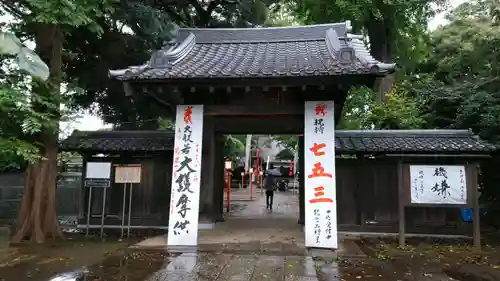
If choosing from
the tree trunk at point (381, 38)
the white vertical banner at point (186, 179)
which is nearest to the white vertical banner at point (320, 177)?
the white vertical banner at point (186, 179)

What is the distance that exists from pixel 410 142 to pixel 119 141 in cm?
869

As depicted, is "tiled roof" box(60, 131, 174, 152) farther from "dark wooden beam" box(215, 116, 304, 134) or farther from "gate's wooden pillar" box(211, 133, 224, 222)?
"dark wooden beam" box(215, 116, 304, 134)

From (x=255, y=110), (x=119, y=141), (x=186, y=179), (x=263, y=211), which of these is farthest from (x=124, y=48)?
(x=263, y=211)

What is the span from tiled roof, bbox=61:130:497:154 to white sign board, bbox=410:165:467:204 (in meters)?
0.83

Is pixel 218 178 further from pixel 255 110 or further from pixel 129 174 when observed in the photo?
pixel 255 110

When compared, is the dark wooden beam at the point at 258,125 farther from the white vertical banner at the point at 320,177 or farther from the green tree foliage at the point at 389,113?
the green tree foliage at the point at 389,113

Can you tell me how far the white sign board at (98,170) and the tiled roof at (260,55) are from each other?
9.96ft

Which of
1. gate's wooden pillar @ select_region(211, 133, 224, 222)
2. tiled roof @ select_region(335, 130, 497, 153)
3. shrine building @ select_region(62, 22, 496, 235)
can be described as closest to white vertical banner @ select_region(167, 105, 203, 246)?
shrine building @ select_region(62, 22, 496, 235)

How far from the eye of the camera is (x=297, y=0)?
64.3ft

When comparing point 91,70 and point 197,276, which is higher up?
point 91,70

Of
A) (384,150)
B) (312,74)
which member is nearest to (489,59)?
(384,150)

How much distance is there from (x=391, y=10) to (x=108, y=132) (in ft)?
43.1

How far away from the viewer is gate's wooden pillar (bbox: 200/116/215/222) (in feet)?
35.6

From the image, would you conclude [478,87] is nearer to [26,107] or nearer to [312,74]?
[312,74]
